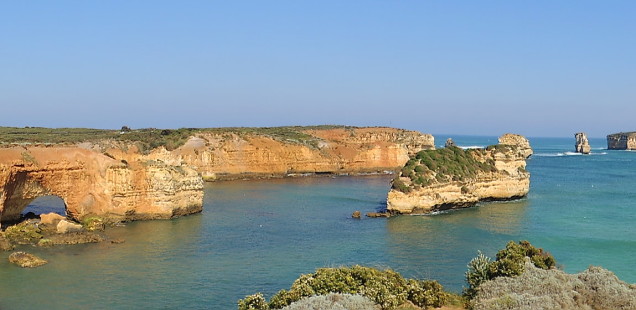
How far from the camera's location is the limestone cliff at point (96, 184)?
41.5 m

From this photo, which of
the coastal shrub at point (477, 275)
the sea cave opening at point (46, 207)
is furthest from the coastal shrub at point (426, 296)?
the sea cave opening at point (46, 207)

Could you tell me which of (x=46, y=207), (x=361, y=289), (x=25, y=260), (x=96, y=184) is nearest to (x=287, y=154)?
(x=46, y=207)

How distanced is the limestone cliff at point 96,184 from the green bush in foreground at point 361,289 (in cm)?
2800

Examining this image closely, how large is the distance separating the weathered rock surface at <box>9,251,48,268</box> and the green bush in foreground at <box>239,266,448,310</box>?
1831 cm

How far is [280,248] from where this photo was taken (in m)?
37.5

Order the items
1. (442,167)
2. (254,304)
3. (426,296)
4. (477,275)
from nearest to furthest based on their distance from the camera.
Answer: (254,304)
(426,296)
(477,275)
(442,167)

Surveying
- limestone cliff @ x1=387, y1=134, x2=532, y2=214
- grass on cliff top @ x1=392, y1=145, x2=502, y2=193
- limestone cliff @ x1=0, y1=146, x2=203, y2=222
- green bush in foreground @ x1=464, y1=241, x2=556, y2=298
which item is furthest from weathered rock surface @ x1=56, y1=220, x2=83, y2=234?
green bush in foreground @ x1=464, y1=241, x2=556, y2=298

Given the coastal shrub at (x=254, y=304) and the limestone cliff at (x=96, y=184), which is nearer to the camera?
the coastal shrub at (x=254, y=304)

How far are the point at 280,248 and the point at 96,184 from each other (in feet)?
57.7

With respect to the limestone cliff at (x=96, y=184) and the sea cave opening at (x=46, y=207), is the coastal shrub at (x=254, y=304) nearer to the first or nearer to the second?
the limestone cliff at (x=96, y=184)

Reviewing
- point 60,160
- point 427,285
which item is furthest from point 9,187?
point 427,285

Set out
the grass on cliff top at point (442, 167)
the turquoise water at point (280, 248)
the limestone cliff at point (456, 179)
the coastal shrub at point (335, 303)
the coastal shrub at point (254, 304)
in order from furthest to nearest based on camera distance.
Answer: the grass on cliff top at point (442, 167)
the limestone cliff at point (456, 179)
the turquoise water at point (280, 248)
the coastal shrub at point (254, 304)
the coastal shrub at point (335, 303)

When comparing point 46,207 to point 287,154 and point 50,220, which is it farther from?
point 287,154

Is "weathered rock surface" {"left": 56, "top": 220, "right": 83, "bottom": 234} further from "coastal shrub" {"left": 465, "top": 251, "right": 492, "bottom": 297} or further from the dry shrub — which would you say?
the dry shrub
